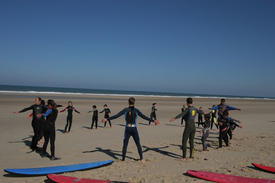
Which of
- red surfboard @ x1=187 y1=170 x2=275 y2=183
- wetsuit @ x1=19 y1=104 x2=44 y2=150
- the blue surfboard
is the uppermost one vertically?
wetsuit @ x1=19 y1=104 x2=44 y2=150

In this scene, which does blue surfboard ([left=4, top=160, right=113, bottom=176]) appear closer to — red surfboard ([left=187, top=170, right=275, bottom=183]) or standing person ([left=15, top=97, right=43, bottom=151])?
standing person ([left=15, top=97, right=43, bottom=151])

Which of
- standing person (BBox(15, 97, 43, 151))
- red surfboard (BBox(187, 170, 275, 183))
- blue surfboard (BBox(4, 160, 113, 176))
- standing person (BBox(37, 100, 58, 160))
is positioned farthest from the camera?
standing person (BBox(15, 97, 43, 151))

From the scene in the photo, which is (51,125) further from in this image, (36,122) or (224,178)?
(224,178)

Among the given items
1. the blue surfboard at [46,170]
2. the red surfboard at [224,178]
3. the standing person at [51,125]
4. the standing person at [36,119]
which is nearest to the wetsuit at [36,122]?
the standing person at [36,119]

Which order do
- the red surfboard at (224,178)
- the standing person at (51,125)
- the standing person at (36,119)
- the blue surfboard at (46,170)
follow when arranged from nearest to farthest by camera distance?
the red surfboard at (224,178), the blue surfboard at (46,170), the standing person at (51,125), the standing person at (36,119)

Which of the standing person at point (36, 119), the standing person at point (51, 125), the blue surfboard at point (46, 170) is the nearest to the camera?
the blue surfboard at point (46, 170)

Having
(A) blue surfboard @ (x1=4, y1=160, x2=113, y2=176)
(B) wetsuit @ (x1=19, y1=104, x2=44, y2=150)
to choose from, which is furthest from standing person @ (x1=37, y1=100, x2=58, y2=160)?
(A) blue surfboard @ (x1=4, y1=160, x2=113, y2=176)

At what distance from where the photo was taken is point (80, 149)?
29.0 ft

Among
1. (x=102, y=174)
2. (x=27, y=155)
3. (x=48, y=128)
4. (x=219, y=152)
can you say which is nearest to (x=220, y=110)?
(x=219, y=152)

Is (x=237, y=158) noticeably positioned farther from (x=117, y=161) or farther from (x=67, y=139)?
(x=67, y=139)

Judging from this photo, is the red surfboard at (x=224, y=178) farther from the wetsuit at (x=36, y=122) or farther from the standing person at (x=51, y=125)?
the wetsuit at (x=36, y=122)

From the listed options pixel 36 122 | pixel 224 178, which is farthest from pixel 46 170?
pixel 224 178

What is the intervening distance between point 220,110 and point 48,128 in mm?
8083

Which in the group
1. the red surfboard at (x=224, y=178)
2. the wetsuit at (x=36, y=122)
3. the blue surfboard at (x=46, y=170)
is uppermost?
the wetsuit at (x=36, y=122)
